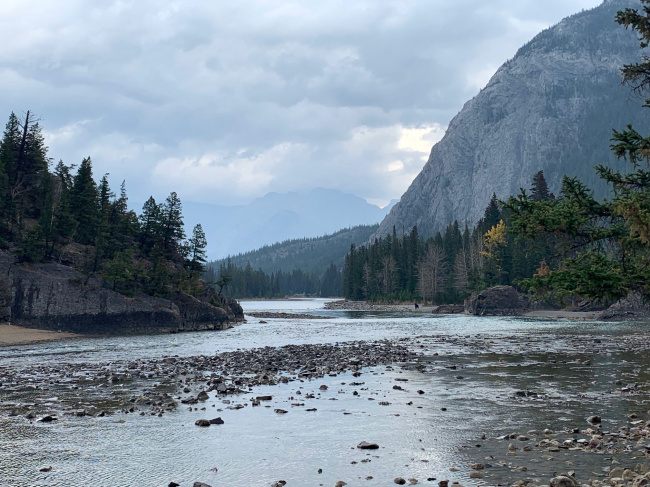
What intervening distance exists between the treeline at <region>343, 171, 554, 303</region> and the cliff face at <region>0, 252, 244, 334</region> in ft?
217

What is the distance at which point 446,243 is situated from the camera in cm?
15650

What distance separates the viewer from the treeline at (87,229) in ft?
211

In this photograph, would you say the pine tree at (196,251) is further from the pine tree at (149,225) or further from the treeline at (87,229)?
the pine tree at (149,225)

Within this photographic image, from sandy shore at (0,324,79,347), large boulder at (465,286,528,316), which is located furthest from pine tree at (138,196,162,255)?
large boulder at (465,286,528,316)

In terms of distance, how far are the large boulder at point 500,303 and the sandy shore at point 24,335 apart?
74.4 m

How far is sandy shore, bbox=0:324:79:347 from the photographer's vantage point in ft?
162

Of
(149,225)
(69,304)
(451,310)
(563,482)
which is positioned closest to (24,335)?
(69,304)

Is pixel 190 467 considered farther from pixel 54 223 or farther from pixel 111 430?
pixel 54 223

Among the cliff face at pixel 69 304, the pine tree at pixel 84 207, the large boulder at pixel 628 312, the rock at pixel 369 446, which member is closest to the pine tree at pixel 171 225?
the pine tree at pixel 84 207

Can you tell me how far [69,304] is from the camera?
Answer: 195ft

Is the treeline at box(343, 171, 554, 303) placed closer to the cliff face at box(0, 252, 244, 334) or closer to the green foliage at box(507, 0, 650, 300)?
the cliff face at box(0, 252, 244, 334)

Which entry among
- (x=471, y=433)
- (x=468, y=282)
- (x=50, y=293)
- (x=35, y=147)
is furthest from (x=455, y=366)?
(x=468, y=282)

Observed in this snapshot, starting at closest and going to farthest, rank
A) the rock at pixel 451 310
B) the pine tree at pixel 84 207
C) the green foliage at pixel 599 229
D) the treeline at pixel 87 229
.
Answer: the green foliage at pixel 599 229
the treeline at pixel 87 229
the pine tree at pixel 84 207
the rock at pixel 451 310

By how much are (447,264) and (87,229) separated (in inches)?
4000
